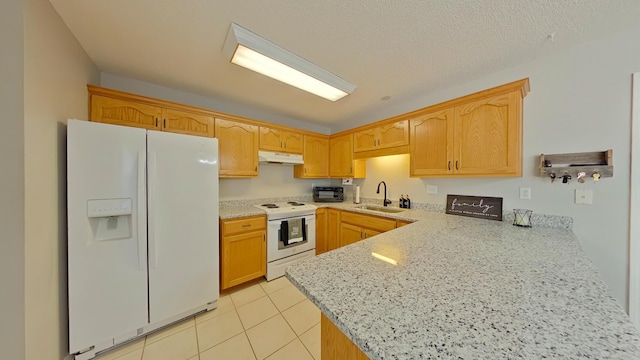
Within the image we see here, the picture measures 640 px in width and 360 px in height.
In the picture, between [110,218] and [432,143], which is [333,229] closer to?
[432,143]

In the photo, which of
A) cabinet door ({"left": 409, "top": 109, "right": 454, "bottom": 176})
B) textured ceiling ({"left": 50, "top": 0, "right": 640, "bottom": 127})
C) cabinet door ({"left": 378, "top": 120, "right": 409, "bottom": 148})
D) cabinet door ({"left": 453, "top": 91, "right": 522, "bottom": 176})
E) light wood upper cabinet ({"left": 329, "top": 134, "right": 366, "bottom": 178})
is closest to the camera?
textured ceiling ({"left": 50, "top": 0, "right": 640, "bottom": 127})

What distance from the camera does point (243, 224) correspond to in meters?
2.22

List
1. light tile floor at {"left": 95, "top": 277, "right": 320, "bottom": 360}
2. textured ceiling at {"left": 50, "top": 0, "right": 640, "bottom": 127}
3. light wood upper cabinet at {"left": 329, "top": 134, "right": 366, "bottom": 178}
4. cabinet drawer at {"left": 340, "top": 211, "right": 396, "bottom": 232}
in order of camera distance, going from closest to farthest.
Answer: textured ceiling at {"left": 50, "top": 0, "right": 640, "bottom": 127} < light tile floor at {"left": 95, "top": 277, "right": 320, "bottom": 360} < cabinet drawer at {"left": 340, "top": 211, "right": 396, "bottom": 232} < light wood upper cabinet at {"left": 329, "top": 134, "right": 366, "bottom": 178}

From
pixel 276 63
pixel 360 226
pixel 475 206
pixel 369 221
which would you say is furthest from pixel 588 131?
pixel 276 63

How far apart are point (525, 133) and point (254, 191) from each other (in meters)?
3.07

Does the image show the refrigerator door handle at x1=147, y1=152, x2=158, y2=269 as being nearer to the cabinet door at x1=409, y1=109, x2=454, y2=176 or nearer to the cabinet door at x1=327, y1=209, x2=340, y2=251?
the cabinet door at x1=327, y1=209, x2=340, y2=251

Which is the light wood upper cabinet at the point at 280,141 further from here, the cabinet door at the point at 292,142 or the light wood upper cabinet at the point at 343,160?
the light wood upper cabinet at the point at 343,160

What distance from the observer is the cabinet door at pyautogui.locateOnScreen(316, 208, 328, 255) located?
293 centimetres

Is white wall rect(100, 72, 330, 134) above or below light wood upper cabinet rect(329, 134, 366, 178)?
above

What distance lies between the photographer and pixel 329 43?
148 cm

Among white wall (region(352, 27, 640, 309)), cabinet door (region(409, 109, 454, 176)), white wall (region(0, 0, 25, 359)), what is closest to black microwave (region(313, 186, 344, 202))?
cabinet door (region(409, 109, 454, 176))

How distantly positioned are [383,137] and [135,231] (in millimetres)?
2657

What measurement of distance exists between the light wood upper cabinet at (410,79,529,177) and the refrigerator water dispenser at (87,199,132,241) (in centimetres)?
266

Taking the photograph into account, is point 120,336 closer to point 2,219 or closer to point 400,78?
point 2,219
